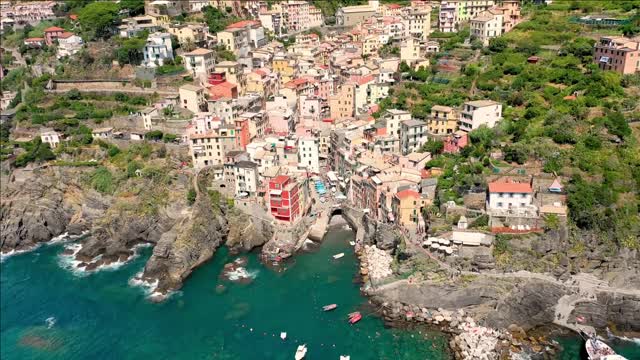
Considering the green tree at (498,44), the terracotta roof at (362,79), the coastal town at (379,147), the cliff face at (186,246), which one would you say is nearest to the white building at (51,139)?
the coastal town at (379,147)

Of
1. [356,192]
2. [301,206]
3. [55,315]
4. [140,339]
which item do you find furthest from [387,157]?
[55,315]

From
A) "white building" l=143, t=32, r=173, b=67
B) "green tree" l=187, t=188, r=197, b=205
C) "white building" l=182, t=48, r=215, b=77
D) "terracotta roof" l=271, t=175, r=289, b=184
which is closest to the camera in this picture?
"terracotta roof" l=271, t=175, r=289, b=184

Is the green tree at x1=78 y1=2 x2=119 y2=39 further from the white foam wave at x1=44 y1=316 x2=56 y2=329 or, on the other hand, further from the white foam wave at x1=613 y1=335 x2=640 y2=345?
the white foam wave at x1=613 y1=335 x2=640 y2=345

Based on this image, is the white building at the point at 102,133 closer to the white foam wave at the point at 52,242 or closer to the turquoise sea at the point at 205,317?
the white foam wave at the point at 52,242

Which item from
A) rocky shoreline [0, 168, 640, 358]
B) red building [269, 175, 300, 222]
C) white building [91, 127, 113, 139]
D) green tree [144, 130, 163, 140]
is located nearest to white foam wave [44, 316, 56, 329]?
rocky shoreline [0, 168, 640, 358]

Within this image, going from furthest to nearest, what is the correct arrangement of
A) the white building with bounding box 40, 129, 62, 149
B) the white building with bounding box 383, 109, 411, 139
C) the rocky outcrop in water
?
1. the white building with bounding box 40, 129, 62, 149
2. the white building with bounding box 383, 109, 411, 139
3. the rocky outcrop in water

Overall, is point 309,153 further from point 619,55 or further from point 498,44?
point 619,55
